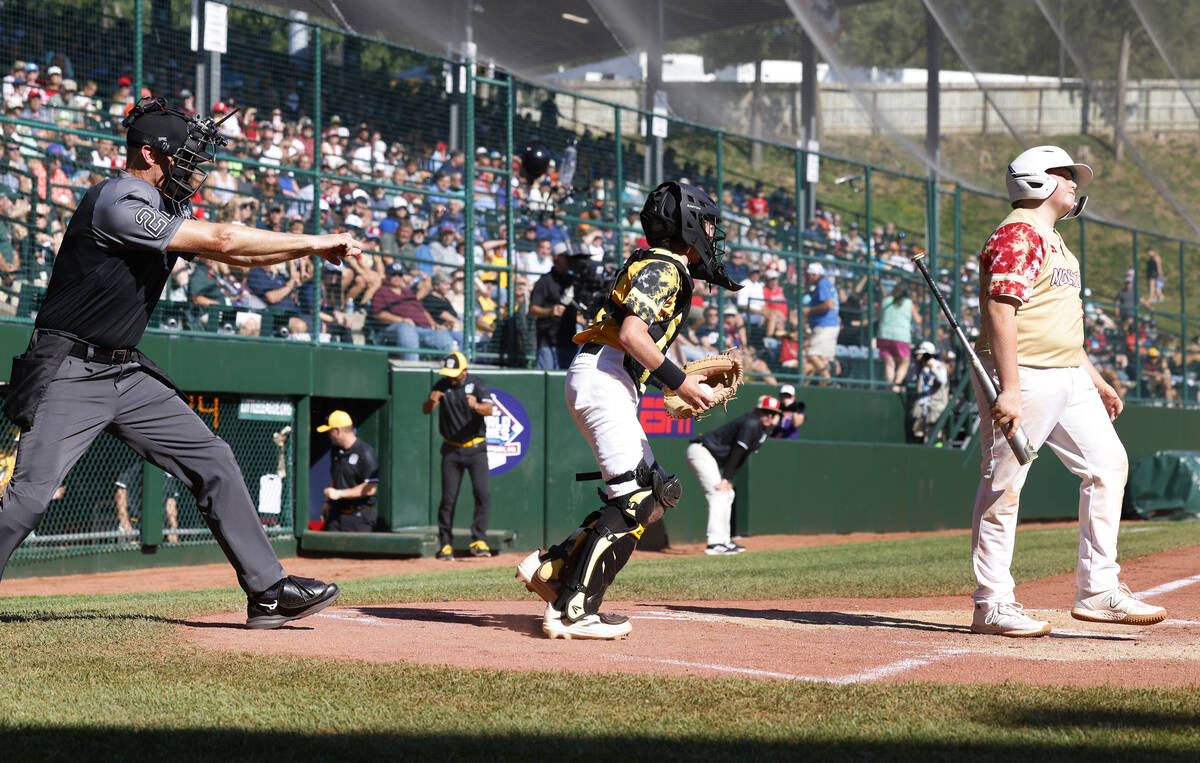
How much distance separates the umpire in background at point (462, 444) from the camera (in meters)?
14.4

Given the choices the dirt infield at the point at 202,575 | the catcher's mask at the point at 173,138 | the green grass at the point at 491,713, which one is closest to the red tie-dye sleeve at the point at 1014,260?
the green grass at the point at 491,713

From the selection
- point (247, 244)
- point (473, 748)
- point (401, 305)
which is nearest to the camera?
point (473, 748)

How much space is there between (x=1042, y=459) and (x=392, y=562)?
12.6 metres

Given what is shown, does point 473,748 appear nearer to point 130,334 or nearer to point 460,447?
point 130,334

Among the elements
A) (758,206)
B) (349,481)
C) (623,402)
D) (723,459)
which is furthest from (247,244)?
(758,206)

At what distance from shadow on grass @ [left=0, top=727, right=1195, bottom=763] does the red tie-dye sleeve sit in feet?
9.51

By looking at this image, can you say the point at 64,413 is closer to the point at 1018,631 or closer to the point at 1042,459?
the point at 1018,631

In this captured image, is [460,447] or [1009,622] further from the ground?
[460,447]

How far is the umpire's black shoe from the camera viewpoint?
20.2 feet

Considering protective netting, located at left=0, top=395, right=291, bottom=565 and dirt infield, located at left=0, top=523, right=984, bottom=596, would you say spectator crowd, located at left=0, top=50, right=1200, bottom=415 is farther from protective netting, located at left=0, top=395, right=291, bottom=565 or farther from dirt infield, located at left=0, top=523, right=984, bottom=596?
dirt infield, located at left=0, top=523, right=984, bottom=596

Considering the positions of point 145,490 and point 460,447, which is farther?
point 460,447

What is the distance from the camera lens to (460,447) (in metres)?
14.5

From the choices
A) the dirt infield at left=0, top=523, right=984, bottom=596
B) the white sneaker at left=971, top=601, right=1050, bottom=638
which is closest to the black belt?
the white sneaker at left=971, top=601, right=1050, bottom=638

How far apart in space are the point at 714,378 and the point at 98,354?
2.76 m
